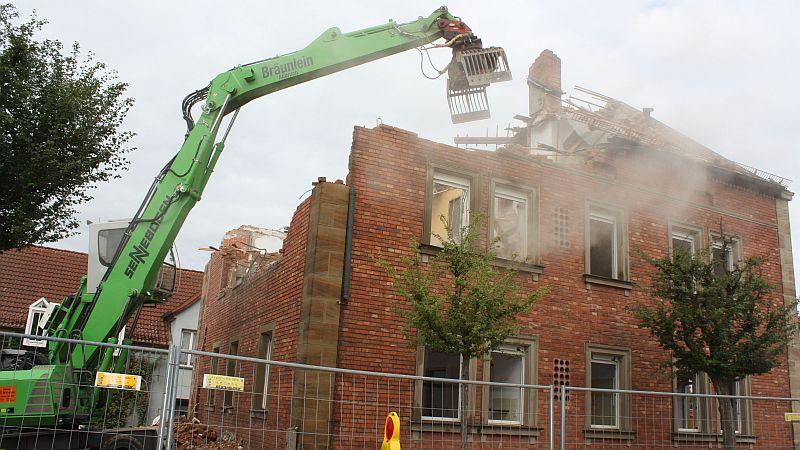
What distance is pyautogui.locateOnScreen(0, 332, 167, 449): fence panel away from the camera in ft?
25.1

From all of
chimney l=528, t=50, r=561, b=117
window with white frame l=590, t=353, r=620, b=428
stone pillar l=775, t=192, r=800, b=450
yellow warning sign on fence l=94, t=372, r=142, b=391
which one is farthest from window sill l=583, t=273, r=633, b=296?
yellow warning sign on fence l=94, t=372, r=142, b=391

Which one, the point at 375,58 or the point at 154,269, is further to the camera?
the point at 375,58

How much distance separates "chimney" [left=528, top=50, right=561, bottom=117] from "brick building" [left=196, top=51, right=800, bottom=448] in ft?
7.52

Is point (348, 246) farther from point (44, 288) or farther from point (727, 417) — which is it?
point (44, 288)

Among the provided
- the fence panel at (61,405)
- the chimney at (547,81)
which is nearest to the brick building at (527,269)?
the fence panel at (61,405)

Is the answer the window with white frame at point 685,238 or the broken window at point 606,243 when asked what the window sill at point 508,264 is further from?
the window with white frame at point 685,238

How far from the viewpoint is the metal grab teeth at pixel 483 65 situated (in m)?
11.0

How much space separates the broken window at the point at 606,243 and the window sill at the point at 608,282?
0.18 m

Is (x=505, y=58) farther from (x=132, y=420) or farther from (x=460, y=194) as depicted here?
(x=132, y=420)

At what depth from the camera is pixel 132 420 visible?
9023mm

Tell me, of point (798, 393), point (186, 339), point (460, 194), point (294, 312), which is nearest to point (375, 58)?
point (460, 194)

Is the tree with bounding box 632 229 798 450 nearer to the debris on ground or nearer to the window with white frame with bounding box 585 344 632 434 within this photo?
the window with white frame with bounding box 585 344 632 434

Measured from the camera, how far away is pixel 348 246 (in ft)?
35.8

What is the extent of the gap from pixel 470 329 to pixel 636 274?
5832mm
